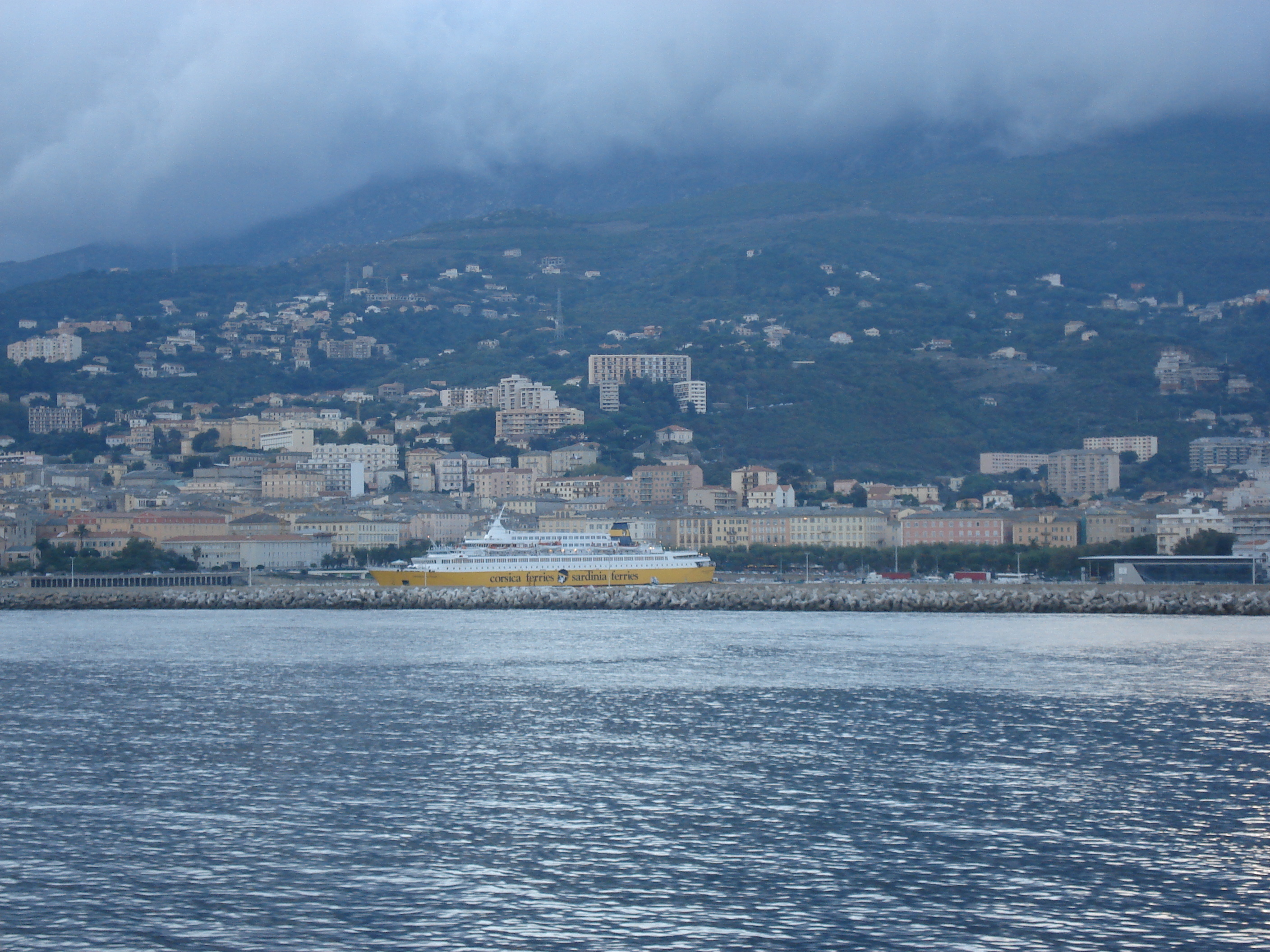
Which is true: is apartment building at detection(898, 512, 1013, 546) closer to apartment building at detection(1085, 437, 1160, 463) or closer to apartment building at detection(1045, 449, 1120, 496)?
apartment building at detection(1045, 449, 1120, 496)

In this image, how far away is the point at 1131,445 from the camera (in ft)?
375

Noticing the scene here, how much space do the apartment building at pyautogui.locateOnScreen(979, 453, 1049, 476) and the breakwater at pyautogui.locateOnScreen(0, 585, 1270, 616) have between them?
59411 millimetres

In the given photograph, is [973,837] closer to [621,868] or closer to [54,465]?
[621,868]

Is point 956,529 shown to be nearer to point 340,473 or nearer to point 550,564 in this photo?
point 550,564

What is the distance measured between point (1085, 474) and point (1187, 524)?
3028 centimetres

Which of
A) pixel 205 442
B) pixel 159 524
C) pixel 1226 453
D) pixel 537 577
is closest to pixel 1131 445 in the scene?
pixel 1226 453

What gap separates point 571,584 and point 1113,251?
501 feet

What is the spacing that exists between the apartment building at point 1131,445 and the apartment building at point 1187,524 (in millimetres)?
36095

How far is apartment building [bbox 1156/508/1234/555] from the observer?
72.4 meters

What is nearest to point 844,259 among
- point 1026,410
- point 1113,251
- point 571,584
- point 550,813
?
point 1113,251

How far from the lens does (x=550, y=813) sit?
46.8ft

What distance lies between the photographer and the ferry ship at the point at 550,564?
60.5 m

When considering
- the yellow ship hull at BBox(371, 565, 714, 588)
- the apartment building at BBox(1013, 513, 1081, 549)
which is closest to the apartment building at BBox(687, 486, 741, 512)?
the apartment building at BBox(1013, 513, 1081, 549)

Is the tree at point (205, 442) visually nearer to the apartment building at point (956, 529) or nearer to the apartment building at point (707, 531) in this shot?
the apartment building at point (707, 531)
